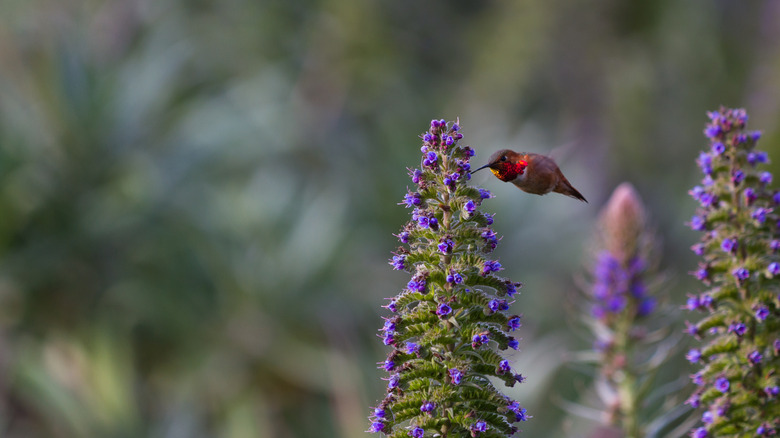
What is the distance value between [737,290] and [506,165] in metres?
0.90

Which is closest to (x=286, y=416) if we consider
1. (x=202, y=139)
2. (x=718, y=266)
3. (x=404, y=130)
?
(x=202, y=139)

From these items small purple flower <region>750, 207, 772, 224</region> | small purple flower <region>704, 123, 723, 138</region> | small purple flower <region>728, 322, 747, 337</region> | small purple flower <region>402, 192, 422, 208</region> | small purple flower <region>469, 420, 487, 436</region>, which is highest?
small purple flower <region>704, 123, 723, 138</region>

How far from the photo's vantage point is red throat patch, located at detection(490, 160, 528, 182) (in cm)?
311

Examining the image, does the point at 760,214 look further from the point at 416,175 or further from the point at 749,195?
the point at 416,175

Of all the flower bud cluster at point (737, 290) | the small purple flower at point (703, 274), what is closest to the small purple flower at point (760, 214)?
the flower bud cluster at point (737, 290)

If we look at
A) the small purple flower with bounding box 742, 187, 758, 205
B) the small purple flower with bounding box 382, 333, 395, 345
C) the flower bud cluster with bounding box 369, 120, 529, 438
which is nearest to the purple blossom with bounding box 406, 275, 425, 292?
the flower bud cluster with bounding box 369, 120, 529, 438

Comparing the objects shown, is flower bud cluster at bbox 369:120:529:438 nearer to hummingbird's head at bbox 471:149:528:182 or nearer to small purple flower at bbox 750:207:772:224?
hummingbird's head at bbox 471:149:528:182

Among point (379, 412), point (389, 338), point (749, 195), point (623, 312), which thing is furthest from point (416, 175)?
point (623, 312)

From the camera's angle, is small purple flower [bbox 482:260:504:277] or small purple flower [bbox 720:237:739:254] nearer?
small purple flower [bbox 482:260:504:277]

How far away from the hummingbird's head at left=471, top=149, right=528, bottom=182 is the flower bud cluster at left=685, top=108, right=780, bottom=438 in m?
0.64

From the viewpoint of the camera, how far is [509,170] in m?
3.17

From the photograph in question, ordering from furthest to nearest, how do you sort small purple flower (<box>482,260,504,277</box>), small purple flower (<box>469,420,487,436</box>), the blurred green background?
1. the blurred green background
2. small purple flower (<box>482,260,504,277</box>)
3. small purple flower (<box>469,420,487,436</box>)

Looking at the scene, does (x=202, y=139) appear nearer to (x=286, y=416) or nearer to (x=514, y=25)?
(x=286, y=416)

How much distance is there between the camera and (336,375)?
24.6 ft
